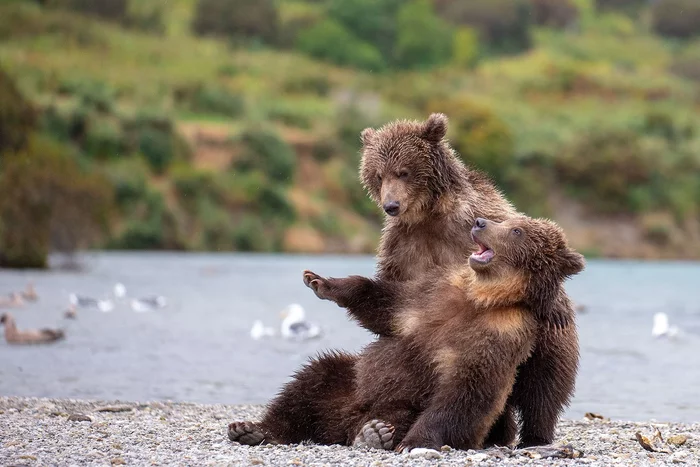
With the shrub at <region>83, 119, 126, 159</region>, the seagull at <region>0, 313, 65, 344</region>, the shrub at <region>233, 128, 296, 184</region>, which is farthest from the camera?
the shrub at <region>233, 128, 296, 184</region>

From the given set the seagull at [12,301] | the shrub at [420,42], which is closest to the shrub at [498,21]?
the shrub at [420,42]

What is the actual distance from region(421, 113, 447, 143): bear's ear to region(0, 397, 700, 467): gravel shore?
202cm

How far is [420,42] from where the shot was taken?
88062 millimetres

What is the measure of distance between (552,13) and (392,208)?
97.7 meters

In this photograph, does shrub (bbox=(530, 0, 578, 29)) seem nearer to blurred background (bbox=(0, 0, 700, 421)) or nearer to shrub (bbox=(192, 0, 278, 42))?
blurred background (bbox=(0, 0, 700, 421))

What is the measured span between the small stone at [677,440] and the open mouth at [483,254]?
2311 mm

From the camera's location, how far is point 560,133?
68062mm

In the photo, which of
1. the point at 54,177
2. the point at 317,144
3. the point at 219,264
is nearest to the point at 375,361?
the point at 54,177

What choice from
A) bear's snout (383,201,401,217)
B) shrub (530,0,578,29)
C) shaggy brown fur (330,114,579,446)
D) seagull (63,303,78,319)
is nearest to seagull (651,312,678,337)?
seagull (63,303,78,319)

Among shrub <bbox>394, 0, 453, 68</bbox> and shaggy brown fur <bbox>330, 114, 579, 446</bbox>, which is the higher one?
shrub <bbox>394, 0, 453, 68</bbox>

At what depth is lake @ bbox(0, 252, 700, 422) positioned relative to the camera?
1163 cm

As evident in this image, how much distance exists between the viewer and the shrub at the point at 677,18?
97.6 meters

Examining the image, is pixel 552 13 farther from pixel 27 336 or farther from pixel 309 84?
pixel 27 336

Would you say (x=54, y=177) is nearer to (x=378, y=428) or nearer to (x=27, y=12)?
(x=378, y=428)
